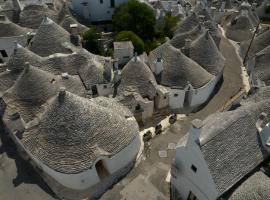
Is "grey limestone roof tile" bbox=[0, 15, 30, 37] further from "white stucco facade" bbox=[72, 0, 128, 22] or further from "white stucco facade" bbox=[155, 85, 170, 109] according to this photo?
"white stucco facade" bbox=[155, 85, 170, 109]

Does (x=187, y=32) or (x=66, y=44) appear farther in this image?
(x=187, y=32)

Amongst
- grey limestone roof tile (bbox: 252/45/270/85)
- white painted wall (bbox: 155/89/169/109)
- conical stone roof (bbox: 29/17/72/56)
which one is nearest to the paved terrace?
white painted wall (bbox: 155/89/169/109)

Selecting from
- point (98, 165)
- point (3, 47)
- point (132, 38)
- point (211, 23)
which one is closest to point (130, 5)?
point (132, 38)

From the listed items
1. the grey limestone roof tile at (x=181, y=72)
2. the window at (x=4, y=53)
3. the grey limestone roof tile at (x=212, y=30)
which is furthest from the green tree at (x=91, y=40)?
the grey limestone roof tile at (x=212, y=30)

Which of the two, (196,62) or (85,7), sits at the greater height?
(85,7)

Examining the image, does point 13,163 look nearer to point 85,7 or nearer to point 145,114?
point 145,114

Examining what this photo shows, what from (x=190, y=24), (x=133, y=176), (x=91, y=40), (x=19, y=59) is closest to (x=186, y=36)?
(x=190, y=24)

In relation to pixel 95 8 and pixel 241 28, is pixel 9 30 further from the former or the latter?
pixel 241 28
